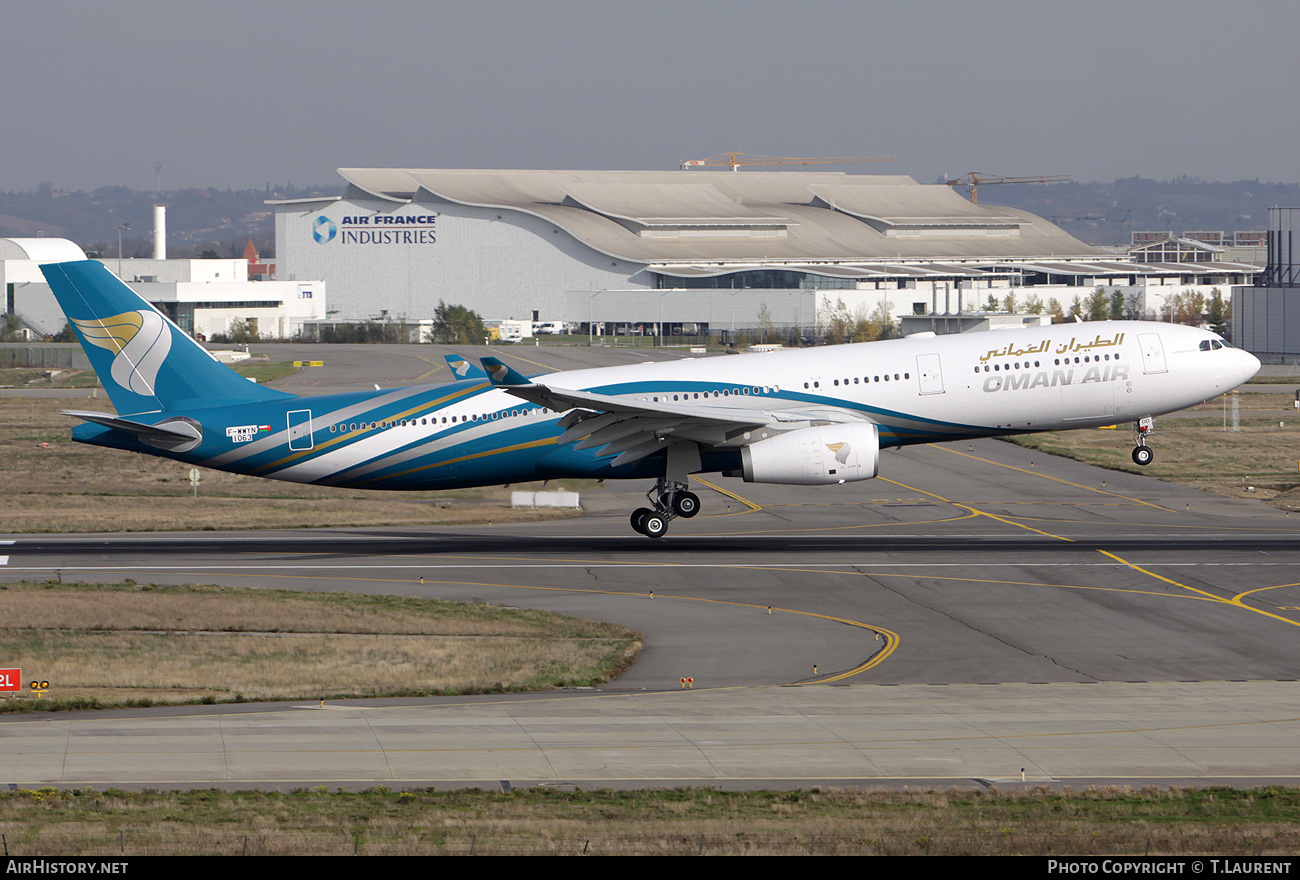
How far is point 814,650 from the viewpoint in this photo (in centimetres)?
3195

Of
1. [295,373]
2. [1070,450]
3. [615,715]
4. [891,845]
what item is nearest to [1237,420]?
[1070,450]

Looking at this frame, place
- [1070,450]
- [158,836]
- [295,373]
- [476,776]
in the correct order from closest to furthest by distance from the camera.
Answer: [158,836] → [476,776] → [1070,450] → [295,373]

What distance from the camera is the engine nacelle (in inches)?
1692

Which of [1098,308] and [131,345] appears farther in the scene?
[1098,308]

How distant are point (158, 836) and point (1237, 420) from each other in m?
79.2

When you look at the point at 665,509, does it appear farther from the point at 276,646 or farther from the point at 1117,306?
the point at 1117,306

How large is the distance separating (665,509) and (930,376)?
972 centimetres

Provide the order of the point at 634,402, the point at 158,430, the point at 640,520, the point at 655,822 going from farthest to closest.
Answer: the point at 640,520 → the point at 634,402 → the point at 158,430 → the point at 655,822

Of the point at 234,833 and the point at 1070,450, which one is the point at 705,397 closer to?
the point at 234,833

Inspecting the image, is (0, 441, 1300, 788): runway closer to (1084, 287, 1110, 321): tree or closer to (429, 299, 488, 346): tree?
(1084, 287, 1110, 321): tree

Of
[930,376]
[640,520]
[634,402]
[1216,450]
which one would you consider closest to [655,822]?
[634,402]

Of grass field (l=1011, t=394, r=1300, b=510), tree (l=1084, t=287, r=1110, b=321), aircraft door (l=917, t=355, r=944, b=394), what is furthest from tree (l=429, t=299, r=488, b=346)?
aircraft door (l=917, t=355, r=944, b=394)

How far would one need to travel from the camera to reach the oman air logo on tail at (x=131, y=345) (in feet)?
148

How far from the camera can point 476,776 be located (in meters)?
21.3
